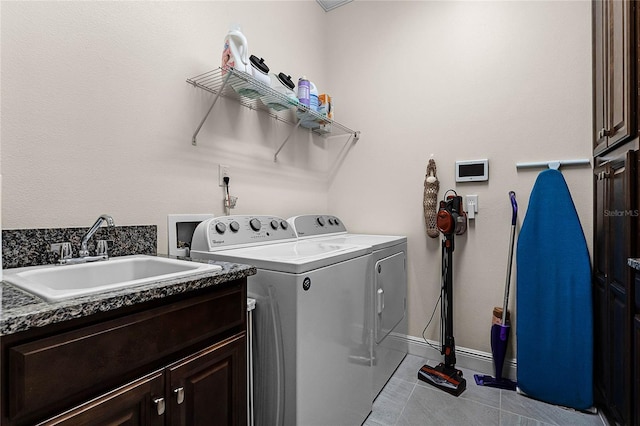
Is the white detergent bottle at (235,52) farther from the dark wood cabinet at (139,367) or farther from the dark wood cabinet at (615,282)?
the dark wood cabinet at (615,282)

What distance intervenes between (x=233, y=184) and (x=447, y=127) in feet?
5.16

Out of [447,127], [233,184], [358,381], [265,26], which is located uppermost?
[265,26]

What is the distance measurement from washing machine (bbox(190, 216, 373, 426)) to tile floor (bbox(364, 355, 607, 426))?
0.27 meters

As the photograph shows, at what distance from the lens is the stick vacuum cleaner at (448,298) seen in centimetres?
196

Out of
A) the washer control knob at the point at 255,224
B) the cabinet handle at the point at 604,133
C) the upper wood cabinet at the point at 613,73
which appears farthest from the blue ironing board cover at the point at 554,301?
the washer control knob at the point at 255,224

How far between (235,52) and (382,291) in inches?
59.3

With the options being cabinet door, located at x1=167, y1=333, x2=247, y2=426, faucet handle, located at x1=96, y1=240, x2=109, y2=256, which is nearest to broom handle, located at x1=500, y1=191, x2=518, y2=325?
cabinet door, located at x1=167, y1=333, x2=247, y2=426

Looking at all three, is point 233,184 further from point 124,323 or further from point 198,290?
point 124,323

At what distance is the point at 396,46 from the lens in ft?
8.11

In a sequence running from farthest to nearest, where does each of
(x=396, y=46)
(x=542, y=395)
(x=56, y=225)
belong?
(x=396, y=46) → (x=542, y=395) → (x=56, y=225)

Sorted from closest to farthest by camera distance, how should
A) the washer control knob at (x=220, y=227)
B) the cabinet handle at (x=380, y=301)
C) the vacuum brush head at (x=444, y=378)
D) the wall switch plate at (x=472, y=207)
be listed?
the washer control knob at (x=220, y=227) → the cabinet handle at (x=380, y=301) → the vacuum brush head at (x=444, y=378) → the wall switch plate at (x=472, y=207)

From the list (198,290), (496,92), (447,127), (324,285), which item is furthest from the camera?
(447,127)

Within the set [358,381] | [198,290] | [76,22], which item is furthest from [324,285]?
[76,22]

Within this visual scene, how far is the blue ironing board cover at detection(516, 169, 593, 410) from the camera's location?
172 centimetres
